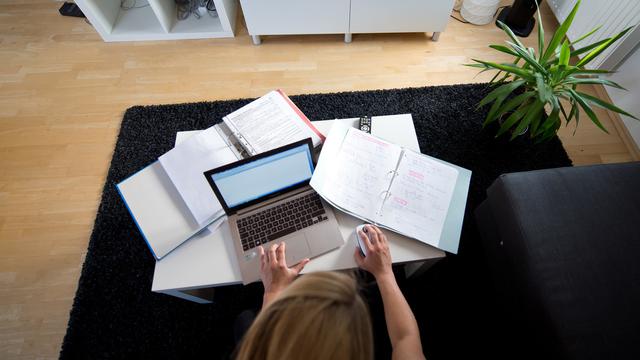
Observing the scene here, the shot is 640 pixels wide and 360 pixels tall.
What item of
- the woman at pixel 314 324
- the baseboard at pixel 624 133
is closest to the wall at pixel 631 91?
the baseboard at pixel 624 133

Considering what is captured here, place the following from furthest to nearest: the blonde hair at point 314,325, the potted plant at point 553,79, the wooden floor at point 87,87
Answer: the wooden floor at point 87,87, the potted plant at point 553,79, the blonde hair at point 314,325

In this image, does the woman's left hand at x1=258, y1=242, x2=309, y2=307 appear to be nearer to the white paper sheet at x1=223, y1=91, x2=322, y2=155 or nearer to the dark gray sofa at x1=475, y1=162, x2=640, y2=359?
the white paper sheet at x1=223, y1=91, x2=322, y2=155

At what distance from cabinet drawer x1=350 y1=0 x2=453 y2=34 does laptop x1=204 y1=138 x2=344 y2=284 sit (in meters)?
1.34

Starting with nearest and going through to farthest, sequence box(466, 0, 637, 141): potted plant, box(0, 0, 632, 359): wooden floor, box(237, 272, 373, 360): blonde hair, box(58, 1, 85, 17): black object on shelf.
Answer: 1. box(237, 272, 373, 360): blonde hair
2. box(466, 0, 637, 141): potted plant
3. box(0, 0, 632, 359): wooden floor
4. box(58, 1, 85, 17): black object on shelf

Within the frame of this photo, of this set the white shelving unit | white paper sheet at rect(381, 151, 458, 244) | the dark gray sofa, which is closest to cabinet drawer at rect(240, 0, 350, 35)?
the white shelving unit

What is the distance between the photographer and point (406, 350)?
2.48ft

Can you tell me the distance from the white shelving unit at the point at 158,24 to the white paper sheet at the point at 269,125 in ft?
4.11

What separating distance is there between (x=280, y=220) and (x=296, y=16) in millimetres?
1432

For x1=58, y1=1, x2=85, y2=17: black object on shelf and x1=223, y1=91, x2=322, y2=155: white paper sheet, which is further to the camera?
x1=58, y1=1, x2=85, y2=17: black object on shelf

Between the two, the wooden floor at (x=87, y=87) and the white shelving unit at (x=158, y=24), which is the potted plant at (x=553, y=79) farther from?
the white shelving unit at (x=158, y=24)

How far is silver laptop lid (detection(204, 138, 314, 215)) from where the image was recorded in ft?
2.53

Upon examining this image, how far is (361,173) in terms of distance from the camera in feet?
3.07

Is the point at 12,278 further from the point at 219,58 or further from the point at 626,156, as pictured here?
the point at 626,156

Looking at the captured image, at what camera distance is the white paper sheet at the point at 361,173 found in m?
0.89
